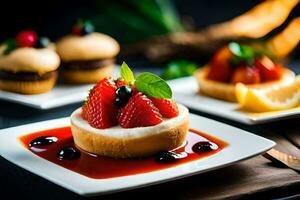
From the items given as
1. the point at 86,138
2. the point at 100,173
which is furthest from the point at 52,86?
the point at 100,173

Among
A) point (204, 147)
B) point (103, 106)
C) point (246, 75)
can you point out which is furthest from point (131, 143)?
point (246, 75)

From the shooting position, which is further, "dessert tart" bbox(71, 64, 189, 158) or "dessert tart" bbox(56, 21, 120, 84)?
"dessert tart" bbox(56, 21, 120, 84)

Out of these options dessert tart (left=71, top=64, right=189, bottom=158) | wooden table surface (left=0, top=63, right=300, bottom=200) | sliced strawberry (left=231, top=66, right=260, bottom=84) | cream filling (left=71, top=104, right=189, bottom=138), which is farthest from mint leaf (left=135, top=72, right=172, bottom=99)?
sliced strawberry (left=231, top=66, right=260, bottom=84)

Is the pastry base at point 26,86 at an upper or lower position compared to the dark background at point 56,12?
lower

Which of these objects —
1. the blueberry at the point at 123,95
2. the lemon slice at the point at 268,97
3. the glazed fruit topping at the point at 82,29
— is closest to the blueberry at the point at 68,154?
the blueberry at the point at 123,95

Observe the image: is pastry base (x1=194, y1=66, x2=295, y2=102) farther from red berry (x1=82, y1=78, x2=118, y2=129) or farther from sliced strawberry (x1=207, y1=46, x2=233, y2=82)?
red berry (x1=82, y1=78, x2=118, y2=129)

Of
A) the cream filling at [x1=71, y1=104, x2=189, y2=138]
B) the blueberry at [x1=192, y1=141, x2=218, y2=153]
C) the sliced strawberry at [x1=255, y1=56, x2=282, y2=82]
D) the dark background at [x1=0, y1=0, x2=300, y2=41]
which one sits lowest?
the blueberry at [x1=192, y1=141, x2=218, y2=153]

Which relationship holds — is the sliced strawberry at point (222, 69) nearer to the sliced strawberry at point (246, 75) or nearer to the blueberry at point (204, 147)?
the sliced strawberry at point (246, 75)
